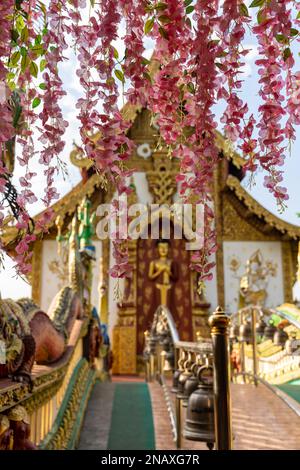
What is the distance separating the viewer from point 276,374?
8312 mm

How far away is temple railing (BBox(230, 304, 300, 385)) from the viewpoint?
4309 millimetres

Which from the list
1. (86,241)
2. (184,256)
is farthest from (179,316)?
(86,241)

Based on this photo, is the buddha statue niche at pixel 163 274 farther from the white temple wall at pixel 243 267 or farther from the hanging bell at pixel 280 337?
the hanging bell at pixel 280 337

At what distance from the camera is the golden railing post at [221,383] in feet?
9.05

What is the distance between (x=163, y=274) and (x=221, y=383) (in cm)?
1134

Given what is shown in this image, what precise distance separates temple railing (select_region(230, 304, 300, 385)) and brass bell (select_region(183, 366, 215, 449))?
0.67 meters

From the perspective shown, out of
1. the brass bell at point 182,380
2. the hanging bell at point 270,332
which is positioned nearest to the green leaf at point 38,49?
the brass bell at point 182,380

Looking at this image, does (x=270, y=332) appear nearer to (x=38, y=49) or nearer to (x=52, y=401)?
(x=52, y=401)

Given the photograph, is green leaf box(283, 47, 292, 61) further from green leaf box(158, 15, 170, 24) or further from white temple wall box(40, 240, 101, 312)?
white temple wall box(40, 240, 101, 312)

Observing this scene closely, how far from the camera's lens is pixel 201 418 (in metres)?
3.03

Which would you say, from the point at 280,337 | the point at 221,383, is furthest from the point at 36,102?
the point at 280,337

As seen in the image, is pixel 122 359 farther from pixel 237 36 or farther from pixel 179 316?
pixel 237 36

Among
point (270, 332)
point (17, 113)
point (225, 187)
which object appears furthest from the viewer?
point (225, 187)

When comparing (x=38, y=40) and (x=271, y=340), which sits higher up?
(x=38, y=40)
